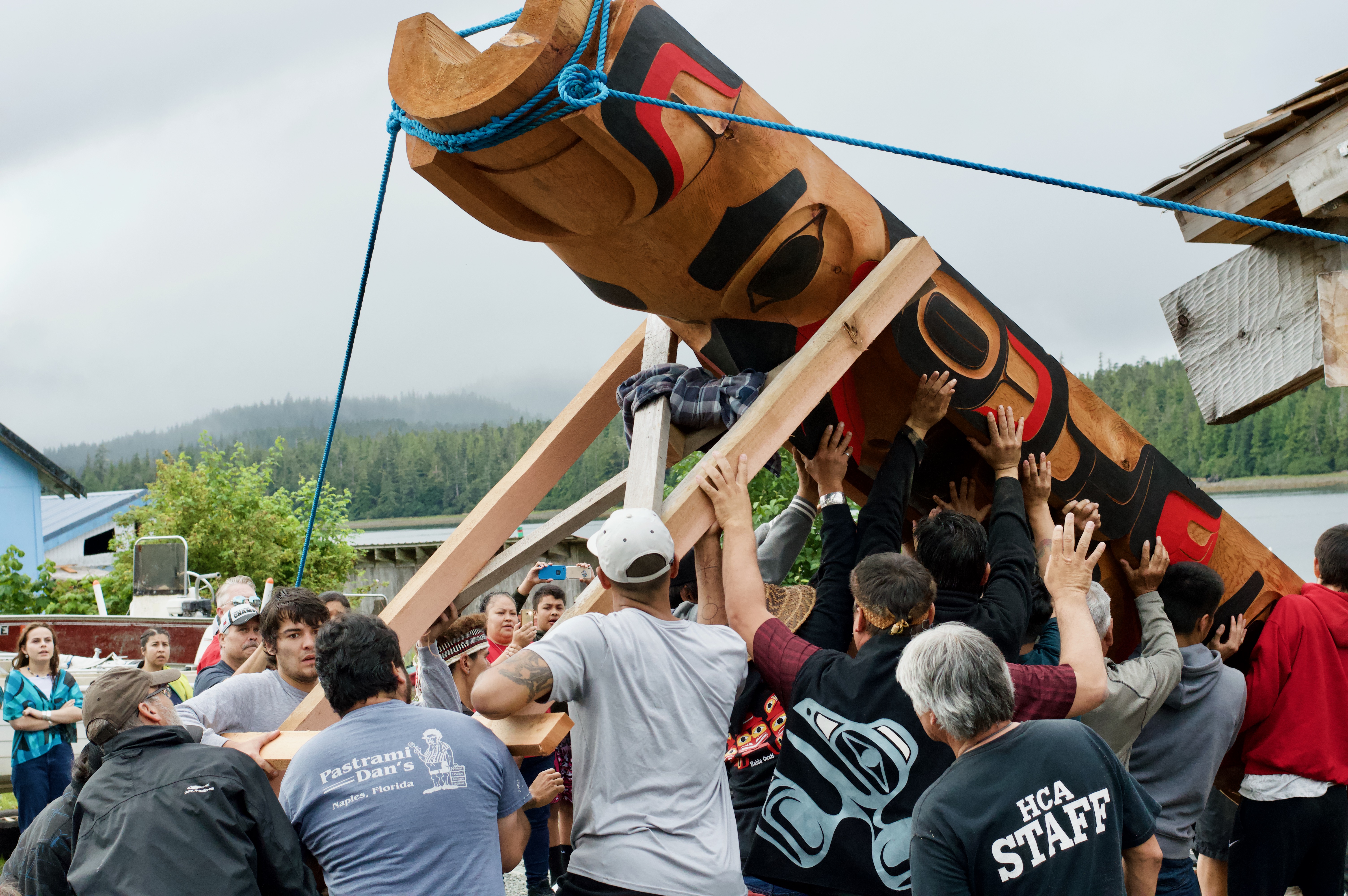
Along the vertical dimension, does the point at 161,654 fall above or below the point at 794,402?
below

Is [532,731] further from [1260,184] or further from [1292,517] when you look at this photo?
[1292,517]

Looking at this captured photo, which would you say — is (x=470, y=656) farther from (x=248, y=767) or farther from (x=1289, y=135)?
(x=1289, y=135)

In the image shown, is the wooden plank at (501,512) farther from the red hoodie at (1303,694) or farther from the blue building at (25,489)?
the blue building at (25,489)

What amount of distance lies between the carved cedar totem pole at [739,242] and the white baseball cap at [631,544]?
0.80 m

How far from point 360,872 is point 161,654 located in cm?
520

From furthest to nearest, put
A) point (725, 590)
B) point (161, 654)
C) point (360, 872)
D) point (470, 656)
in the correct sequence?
point (161, 654), point (470, 656), point (725, 590), point (360, 872)

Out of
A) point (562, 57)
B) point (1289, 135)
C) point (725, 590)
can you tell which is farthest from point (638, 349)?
point (1289, 135)

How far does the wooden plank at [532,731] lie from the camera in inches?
93.2

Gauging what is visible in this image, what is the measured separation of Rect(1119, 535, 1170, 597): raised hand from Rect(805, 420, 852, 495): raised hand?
1266mm

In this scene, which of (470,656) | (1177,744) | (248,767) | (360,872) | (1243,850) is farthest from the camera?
(470,656)

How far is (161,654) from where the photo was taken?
6695 mm

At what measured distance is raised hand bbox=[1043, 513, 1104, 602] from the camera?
2.89 metres

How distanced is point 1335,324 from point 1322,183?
42cm

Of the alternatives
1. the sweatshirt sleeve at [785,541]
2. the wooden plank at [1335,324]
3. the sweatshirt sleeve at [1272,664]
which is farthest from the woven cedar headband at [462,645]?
the wooden plank at [1335,324]
